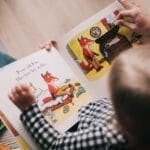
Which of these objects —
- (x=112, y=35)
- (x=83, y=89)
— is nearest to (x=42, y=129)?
(x=83, y=89)

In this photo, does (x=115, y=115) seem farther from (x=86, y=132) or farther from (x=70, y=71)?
(x=70, y=71)

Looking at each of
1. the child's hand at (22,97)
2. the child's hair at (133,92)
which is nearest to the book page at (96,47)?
the child's hand at (22,97)

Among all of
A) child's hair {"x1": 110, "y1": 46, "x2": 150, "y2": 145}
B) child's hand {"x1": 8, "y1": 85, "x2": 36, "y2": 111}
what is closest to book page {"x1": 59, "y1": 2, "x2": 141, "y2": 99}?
child's hand {"x1": 8, "y1": 85, "x2": 36, "y2": 111}

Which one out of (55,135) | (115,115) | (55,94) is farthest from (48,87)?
(115,115)

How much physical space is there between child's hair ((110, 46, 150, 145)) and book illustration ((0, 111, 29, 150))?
11.2 inches

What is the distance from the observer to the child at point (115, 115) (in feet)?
2.43

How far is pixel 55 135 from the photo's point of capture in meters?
0.96

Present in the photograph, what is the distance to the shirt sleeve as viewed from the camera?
0.91 metres

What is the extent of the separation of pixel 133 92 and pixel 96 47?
38 centimetres

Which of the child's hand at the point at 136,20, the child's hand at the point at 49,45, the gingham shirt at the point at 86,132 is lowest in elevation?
the gingham shirt at the point at 86,132

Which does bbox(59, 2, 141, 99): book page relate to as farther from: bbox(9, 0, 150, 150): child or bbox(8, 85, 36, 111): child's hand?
bbox(8, 85, 36, 111): child's hand

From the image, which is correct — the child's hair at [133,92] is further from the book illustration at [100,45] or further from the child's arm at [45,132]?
the book illustration at [100,45]

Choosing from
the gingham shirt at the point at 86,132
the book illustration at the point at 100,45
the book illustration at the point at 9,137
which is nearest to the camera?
the gingham shirt at the point at 86,132

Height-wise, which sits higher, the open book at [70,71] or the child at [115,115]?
the open book at [70,71]
